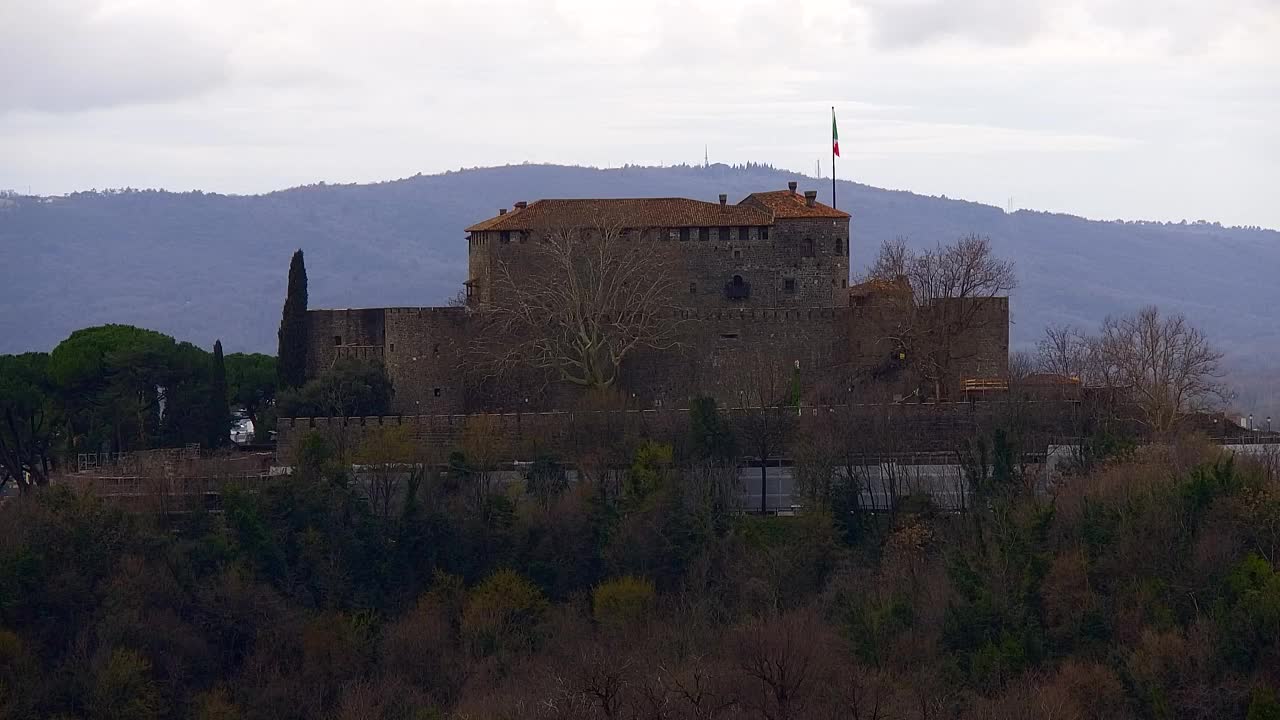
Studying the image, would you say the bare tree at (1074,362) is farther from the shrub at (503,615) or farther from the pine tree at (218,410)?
the pine tree at (218,410)

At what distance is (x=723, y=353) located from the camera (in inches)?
2028

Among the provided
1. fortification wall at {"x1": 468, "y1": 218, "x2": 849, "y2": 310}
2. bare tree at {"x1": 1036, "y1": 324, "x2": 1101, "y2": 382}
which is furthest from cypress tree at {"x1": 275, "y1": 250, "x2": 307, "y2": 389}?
bare tree at {"x1": 1036, "y1": 324, "x2": 1101, "y2": 382}

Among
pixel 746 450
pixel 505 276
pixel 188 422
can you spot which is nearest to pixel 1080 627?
pixel 746 450

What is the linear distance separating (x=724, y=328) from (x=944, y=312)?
5246mm

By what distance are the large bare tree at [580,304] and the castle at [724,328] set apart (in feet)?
0.87

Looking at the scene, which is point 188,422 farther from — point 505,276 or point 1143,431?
point 1143,431

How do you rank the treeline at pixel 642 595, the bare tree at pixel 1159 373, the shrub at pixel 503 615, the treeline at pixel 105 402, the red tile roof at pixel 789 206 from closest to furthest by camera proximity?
1. the treeline at pixel 642 595
2. the shrub at pixel 503 615
3. the bare tree at pixel 1159 373
4. the treeline at pixel 105 402
5. the red tile roof at pixel 789 206

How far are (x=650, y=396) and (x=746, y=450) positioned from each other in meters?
3.40

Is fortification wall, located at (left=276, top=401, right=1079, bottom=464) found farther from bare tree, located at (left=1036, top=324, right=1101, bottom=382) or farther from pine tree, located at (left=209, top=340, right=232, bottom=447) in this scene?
bare tree, located at (left=1036, top=324, right=1101, bottom=382)

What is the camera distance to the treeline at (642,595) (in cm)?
3847

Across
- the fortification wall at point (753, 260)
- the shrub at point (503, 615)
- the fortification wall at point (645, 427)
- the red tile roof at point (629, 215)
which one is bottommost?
the shrub at point (503, 615)

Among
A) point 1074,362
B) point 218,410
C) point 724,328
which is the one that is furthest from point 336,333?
point 1074,362

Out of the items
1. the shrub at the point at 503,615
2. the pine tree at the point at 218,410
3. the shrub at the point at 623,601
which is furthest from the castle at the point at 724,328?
the shrub at the point at 623,601

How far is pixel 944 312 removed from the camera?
168 ft
